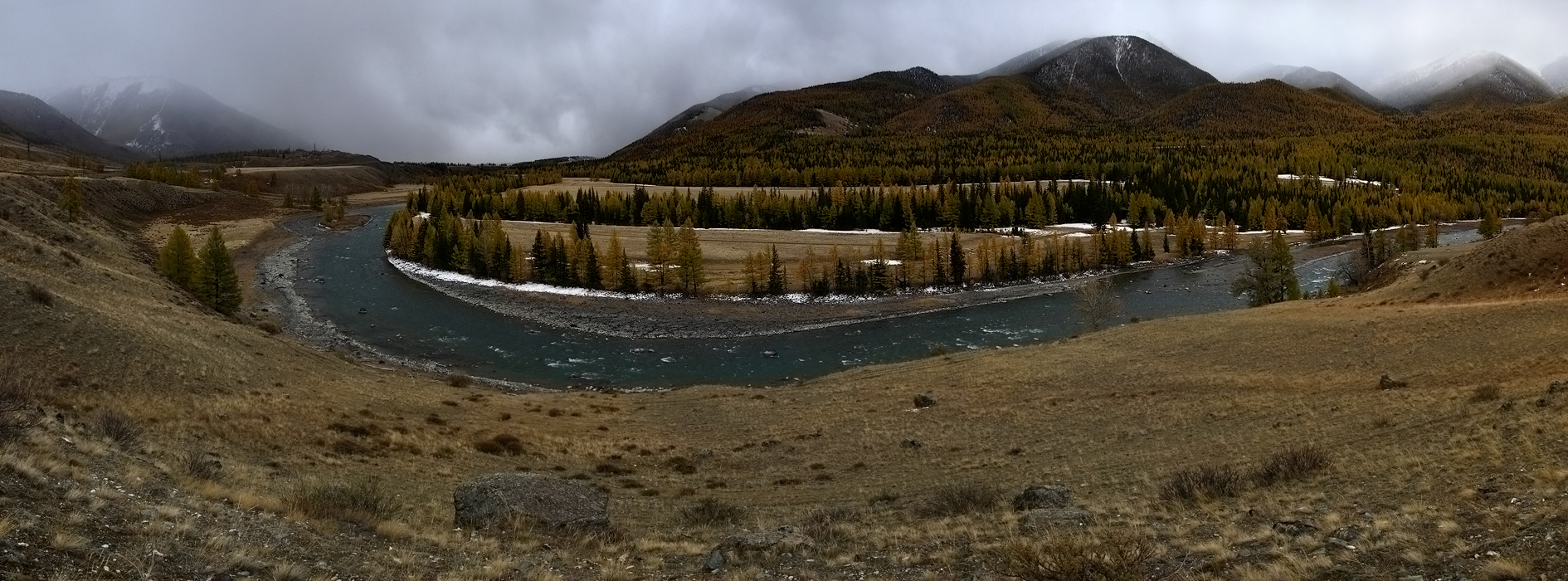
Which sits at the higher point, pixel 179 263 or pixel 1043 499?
pixel 179 263

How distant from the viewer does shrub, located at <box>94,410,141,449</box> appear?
1634cm

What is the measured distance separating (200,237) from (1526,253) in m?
141

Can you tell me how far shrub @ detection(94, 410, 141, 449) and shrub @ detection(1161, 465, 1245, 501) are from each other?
20761 millimetres

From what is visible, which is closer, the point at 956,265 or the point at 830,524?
the point at 830,524

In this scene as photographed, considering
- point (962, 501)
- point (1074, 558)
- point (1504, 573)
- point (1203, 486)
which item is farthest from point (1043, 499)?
point (1504, 573)

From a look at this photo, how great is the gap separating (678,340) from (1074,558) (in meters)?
56.7

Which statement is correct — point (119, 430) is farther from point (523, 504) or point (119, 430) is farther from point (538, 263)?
point (538, 263)

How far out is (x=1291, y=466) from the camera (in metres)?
16.3

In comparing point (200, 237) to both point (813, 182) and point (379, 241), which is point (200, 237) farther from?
point (813, 182)

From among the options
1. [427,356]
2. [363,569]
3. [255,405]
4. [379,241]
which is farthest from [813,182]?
[363,569]

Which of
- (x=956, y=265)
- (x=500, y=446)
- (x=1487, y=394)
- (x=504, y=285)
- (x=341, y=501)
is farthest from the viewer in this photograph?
(x=504, y=285)

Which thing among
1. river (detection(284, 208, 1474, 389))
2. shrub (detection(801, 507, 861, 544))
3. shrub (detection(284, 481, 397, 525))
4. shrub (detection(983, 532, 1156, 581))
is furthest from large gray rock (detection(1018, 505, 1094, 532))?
river (detection(284, 208, 1474, 389))

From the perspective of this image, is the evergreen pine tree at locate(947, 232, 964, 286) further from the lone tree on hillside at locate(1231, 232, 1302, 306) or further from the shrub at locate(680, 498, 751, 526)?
the shrub at locate(680, 498, 751, 526)

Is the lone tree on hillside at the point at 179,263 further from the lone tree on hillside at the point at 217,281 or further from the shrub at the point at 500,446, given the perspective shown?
the shrub at the point at 500,446
